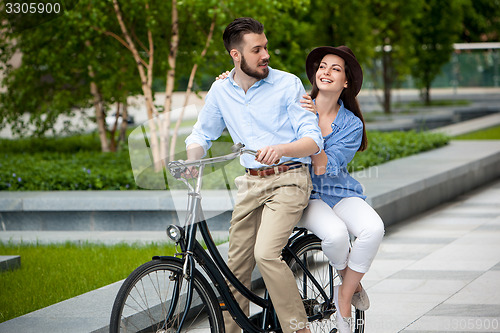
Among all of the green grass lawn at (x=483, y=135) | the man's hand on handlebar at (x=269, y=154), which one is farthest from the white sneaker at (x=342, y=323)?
the green grass lawn at (x=483, y=135)

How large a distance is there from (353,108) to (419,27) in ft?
70.4

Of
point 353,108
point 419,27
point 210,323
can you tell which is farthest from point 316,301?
point 419,27

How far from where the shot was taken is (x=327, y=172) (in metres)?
4.12

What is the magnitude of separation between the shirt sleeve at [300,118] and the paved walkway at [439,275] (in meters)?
1.70

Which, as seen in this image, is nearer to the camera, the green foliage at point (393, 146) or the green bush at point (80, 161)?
the green bush at point (80, 161)

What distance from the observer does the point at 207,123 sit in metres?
4.12

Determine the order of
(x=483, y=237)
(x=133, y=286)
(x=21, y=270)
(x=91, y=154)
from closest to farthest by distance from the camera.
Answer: (x=133, y=286), (x=21, y=270), (x=483, y=237), (x=91, y=154)

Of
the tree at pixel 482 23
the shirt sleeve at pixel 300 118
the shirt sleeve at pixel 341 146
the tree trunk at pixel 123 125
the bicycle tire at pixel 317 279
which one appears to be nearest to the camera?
the shirt sleeve at pixel 300 118

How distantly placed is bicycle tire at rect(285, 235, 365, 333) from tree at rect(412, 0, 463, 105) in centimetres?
2102

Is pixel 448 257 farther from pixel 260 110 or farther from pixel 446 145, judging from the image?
pixel 446 145

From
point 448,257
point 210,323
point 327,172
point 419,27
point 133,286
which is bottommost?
point 448,257

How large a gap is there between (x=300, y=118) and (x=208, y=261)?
82cm

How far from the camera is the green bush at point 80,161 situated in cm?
934

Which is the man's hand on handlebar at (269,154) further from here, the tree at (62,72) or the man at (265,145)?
the tree at (62,72)
